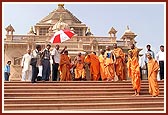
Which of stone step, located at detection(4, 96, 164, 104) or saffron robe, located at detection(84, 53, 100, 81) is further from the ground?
saffron robe, located at detection(84, 53, 100, 81)

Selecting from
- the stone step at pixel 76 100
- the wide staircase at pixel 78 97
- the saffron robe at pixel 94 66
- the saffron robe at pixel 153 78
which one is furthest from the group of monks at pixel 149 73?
the saffron robe at pixel 94 66

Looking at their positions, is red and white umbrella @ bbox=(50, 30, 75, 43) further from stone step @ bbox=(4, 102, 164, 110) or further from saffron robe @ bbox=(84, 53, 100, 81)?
stone step @ bbox=(4, 102, 164, 110)

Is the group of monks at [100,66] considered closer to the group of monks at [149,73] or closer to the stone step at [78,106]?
the group of monks at [149,73]

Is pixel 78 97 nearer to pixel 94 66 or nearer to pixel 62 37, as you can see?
pixel 94 66

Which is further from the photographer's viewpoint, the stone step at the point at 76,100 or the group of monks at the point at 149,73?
the group of monks at the point at 149,73

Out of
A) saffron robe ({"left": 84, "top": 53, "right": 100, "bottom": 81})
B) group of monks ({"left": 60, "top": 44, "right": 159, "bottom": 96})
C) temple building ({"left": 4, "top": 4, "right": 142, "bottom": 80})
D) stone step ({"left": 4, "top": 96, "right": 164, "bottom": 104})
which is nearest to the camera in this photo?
stone step ({"left": 4, "top": 96, "right": 164, "bottom": 104})

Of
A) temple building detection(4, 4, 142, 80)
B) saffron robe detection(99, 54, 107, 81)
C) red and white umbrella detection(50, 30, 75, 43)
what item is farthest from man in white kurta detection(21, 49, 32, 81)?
temple building detection(4, 4, 142, 80)

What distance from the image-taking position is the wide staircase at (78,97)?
348 inches

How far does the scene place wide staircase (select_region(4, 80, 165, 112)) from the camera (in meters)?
A: 8.83

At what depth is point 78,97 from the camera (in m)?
9.84

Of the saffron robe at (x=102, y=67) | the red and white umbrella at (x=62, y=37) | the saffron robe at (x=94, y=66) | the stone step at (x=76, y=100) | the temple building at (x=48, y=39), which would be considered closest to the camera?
the stone step at (x=76, y=100)

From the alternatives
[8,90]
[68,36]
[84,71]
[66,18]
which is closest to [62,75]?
[84,71]

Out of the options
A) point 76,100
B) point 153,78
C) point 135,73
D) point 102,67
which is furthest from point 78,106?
point 102,67

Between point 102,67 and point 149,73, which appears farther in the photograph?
point 102,67
